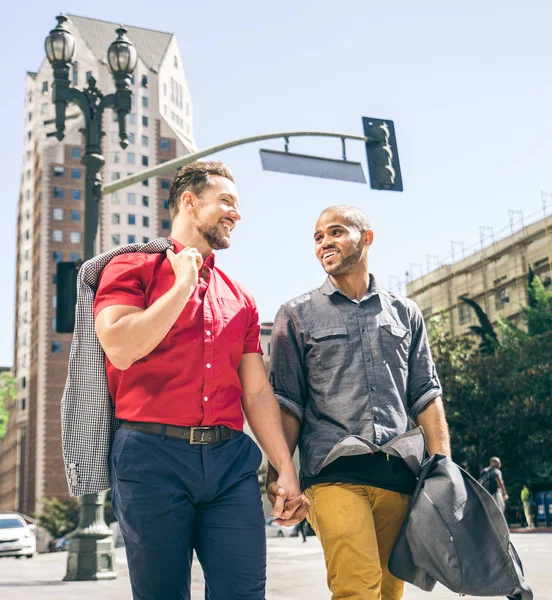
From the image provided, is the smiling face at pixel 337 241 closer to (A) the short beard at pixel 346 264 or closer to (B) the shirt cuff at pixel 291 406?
(A) the short beard at pixel 346 264

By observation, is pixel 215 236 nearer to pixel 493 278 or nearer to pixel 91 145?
pixel 91 145

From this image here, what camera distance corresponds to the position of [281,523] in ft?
11.4

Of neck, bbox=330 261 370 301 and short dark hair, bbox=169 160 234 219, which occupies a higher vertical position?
short dark hair, bbox=169 160 234 219

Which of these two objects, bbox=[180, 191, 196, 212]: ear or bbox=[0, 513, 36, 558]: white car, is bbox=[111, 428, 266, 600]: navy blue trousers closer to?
bbox=[180, 191, 196, 212]: ear

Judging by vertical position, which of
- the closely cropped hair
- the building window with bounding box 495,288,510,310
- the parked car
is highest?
the building window with bounding box 495,288,510,310

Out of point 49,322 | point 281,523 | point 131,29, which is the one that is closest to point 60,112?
point 281,523

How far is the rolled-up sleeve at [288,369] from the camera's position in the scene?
12.9 feet

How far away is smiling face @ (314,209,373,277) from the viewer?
4.09m

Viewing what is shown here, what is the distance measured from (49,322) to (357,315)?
90845 mm

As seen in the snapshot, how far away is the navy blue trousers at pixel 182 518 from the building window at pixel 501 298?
Result: 56.8 m

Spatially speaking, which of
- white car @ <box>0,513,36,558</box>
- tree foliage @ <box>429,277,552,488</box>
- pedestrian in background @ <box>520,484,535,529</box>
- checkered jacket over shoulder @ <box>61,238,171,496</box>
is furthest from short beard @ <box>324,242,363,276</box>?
tree foliage @ <box>429,277,552,488</box>

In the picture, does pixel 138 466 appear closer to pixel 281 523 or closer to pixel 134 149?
pixel 281 523

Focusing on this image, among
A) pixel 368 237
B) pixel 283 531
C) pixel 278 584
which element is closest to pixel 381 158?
pixel 278 584

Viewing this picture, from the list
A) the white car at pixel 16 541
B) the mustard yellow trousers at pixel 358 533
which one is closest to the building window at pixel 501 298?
the white car at pixel 16 541
